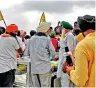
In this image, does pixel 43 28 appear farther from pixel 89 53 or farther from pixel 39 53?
pixel 89 53

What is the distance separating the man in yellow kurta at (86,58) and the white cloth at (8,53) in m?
2.79

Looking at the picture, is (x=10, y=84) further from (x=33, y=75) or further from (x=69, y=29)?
(x=69, y=29)

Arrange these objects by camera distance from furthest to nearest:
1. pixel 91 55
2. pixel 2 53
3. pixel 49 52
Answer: pixel 49 52
pixel 2 53
pixel 91 55

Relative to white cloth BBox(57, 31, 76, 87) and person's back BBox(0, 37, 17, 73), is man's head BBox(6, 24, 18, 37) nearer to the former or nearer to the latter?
person's back BBox(0, 37, 17, 73)

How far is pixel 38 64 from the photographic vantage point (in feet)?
18.2

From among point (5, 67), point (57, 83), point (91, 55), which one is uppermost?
point (91, 55)

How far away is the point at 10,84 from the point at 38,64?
25.6 inches

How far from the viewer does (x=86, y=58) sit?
2.33 metres

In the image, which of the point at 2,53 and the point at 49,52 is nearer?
the point at 2,53

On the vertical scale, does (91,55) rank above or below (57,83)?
above

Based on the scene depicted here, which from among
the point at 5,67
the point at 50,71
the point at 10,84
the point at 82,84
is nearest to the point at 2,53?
the point at 5,67

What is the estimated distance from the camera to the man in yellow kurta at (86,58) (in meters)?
2.33

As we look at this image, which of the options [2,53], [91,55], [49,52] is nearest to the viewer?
[91,55]

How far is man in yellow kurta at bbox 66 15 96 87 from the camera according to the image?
7.63 feet
